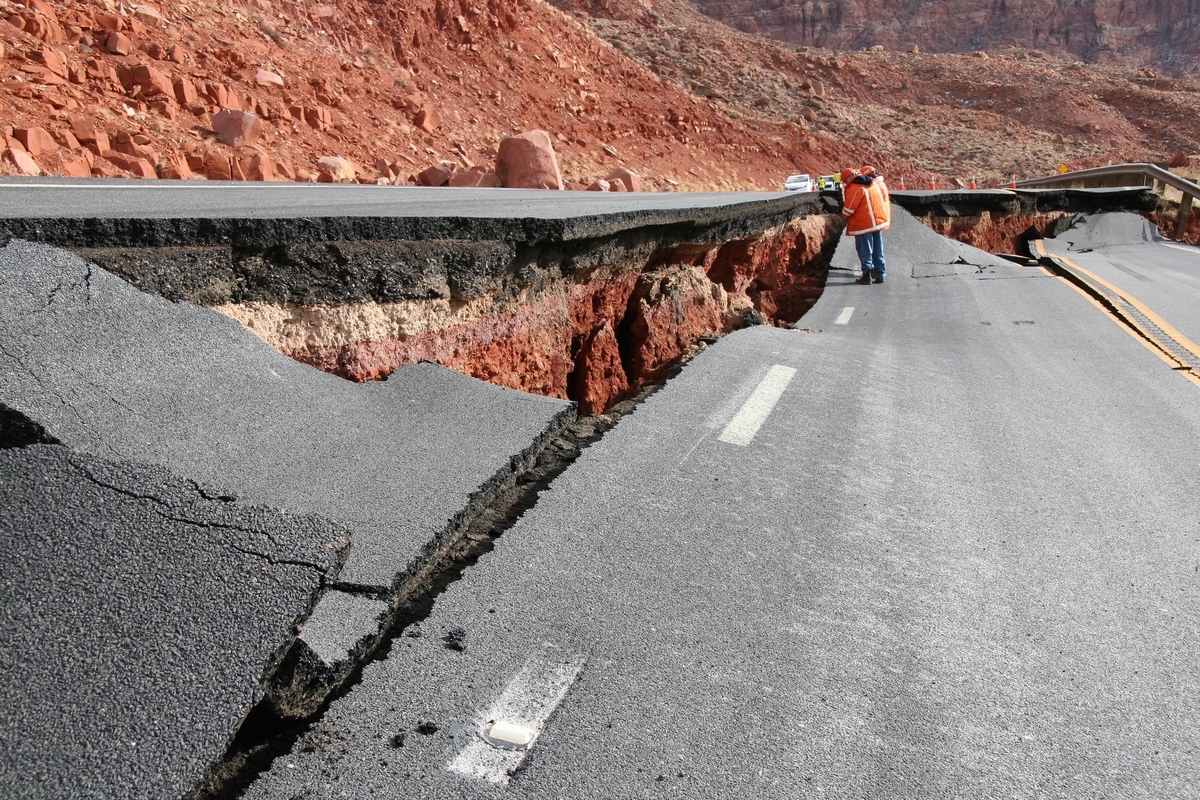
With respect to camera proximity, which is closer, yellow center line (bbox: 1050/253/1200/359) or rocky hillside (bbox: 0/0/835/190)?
yellow center line (bbox: 1050/253/1200/359)

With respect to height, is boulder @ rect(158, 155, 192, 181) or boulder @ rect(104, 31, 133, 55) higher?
boulder @ rect(104, 31, 133, 55)

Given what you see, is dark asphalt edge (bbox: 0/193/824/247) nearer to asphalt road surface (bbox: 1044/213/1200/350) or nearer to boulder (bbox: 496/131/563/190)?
asphalt road surface (bbox: 1044/213/1200/350)

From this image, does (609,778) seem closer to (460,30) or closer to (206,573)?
(206,573)

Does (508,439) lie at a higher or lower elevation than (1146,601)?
higher

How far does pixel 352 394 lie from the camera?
3.75m

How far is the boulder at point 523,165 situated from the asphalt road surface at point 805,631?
13.4 m

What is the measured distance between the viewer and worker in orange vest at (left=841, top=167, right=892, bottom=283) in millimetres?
12047

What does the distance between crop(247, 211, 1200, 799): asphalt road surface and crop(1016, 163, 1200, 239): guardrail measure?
656 inches

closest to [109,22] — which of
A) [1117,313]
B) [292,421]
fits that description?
[292,421]

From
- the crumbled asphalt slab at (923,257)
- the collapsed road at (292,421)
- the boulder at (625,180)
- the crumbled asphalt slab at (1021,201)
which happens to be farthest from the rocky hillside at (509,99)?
the collapsed road at (292,421)

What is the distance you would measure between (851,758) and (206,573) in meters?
1.68

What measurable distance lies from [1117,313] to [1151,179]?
15037 millimetres

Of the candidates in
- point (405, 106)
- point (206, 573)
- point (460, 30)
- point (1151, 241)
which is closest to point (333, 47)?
point (405, 106)

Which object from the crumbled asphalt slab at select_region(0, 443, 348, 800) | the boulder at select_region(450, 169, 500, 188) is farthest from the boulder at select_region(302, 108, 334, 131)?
the crumbled asphalt slab at select_region(0, 443, 348, 800)
